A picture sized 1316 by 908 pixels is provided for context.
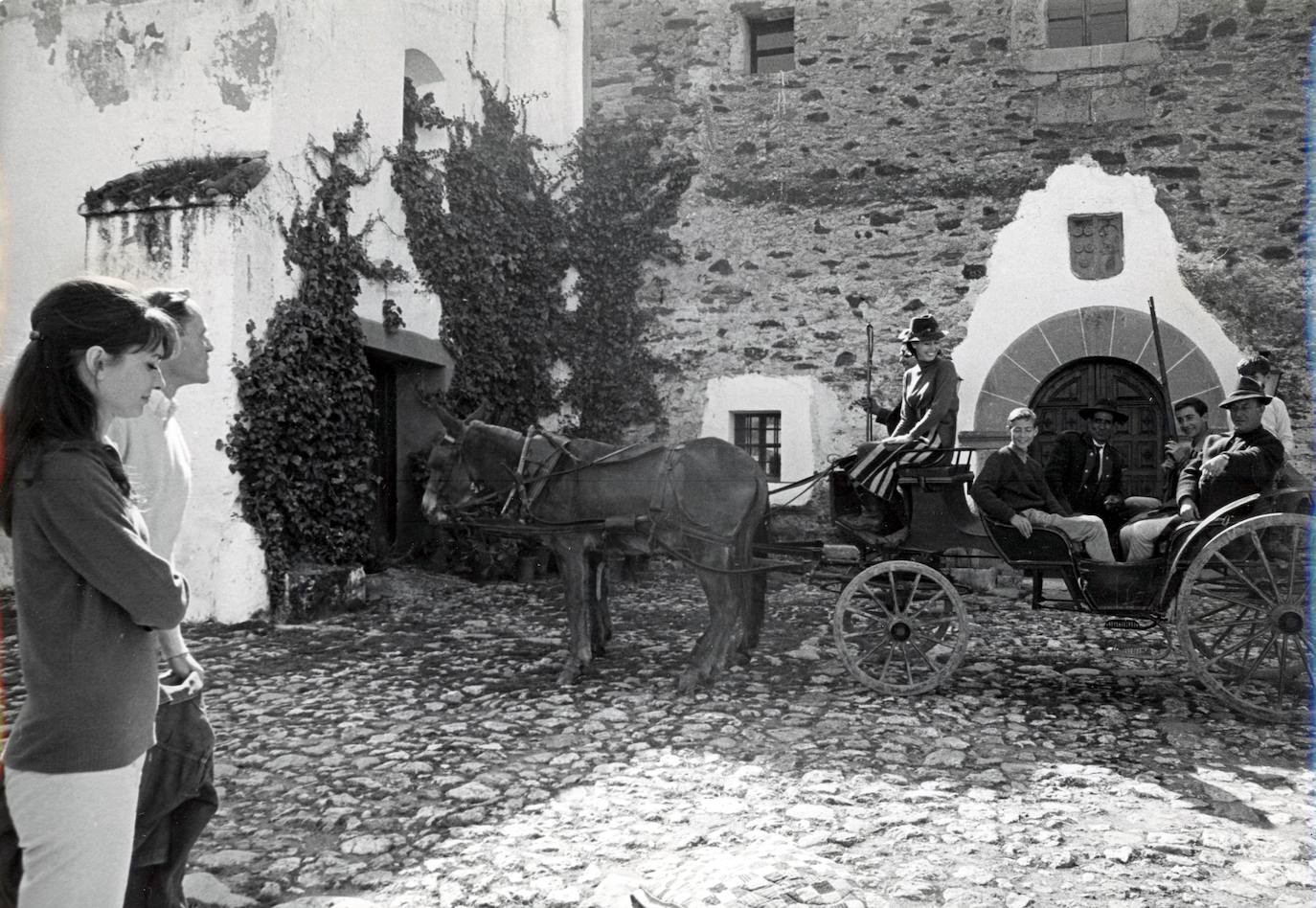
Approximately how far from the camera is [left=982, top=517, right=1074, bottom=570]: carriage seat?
5.40 m

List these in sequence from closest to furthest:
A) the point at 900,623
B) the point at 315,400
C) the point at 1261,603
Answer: the point at 1261,603
the point at 900,623
the point at 315,400

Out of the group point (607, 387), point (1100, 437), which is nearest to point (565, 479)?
point (1100, 437)

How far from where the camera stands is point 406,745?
470cm

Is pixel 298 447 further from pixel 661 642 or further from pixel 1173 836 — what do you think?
pixel 1173 836

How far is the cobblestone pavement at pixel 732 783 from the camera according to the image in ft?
10.6

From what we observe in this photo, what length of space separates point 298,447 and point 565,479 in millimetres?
2692

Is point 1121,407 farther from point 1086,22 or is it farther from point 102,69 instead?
point 102,69

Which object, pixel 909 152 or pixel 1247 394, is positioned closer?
pixel 1247 394

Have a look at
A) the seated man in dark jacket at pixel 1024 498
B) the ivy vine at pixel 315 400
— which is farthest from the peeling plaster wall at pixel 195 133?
the seated man in dark jacket at pixel 1024 498

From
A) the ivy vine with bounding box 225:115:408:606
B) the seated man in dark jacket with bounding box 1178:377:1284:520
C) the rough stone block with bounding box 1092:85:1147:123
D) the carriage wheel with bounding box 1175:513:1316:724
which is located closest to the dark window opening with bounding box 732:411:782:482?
the ivy vine with bounding box 225:115:408:606

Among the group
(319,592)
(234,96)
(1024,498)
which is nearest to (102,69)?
(234,96)

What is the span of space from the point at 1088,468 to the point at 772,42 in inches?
277

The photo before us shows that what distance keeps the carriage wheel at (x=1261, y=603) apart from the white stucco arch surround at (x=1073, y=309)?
4.99 meters

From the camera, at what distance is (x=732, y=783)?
4.20 meters
